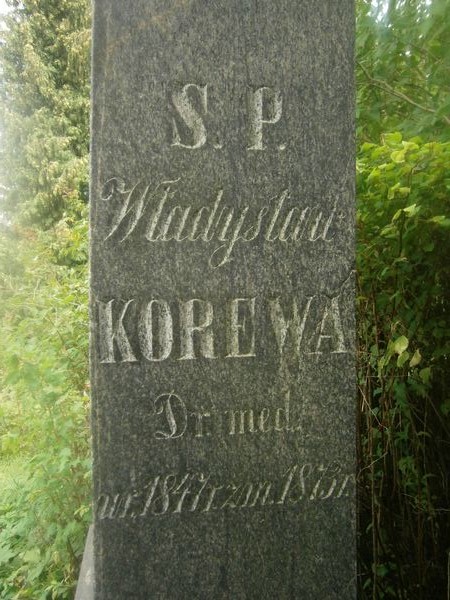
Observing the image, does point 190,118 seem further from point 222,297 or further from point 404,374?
point 404,374

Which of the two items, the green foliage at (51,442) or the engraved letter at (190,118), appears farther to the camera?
the green foliage at (51,442)

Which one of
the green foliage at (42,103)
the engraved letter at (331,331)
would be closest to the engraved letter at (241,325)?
the engraved letter at (331,331)

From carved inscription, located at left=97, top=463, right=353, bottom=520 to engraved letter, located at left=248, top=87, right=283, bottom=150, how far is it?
1.21 metres

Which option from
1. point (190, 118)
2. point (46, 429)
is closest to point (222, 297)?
point (190, 118)

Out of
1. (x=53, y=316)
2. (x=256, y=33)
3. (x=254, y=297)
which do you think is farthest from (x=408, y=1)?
(x=53, y=316)

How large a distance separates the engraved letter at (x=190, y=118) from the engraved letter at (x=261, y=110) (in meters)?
0.17

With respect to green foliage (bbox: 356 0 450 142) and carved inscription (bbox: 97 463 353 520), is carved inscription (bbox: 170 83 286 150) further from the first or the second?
carved inscription (bbox: 97 463 353 520)

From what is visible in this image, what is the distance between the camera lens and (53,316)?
3725 mm

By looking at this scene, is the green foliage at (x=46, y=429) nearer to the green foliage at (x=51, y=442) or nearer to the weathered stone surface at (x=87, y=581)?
the green foliage at (x=51, y=442)

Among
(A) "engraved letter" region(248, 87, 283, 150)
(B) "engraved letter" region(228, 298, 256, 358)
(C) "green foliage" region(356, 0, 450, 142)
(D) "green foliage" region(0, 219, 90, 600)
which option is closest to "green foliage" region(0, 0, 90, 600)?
(D) "green foliage" region(0, 219, 90, 600)

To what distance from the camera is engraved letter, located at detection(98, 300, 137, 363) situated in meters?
1.91

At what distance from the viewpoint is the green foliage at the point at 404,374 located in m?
2.21

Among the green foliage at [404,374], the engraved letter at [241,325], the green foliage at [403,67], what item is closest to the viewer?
the engraved letter at [241,325]

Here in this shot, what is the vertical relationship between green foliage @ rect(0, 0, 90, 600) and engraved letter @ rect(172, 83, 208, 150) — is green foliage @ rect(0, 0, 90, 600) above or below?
below
